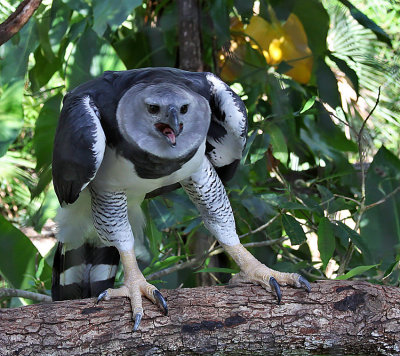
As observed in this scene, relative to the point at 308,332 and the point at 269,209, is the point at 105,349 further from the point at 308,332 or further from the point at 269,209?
the point at 269,209

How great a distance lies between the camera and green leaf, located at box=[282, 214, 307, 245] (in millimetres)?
2277

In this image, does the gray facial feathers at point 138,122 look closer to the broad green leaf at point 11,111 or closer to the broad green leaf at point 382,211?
the broad green leaf at point 11,111

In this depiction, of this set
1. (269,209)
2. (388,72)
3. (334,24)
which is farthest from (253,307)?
(334,24)

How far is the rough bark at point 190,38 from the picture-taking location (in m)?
2.91

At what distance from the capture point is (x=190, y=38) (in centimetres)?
295

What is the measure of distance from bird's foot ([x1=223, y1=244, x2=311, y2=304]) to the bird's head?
18.3 inches

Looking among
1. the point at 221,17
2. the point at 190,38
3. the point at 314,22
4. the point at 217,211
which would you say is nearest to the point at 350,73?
the point at 314,22

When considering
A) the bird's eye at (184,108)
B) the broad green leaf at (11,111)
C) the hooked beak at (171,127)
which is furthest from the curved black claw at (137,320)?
the broad green leaf at (11,111)

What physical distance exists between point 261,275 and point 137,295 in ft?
1.34

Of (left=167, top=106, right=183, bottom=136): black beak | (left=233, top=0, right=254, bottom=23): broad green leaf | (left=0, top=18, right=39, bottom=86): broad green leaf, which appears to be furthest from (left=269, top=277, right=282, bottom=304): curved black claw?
(left=0, top=18, right=39, bottom=86): broad green leaf

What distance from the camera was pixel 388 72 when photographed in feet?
9.18

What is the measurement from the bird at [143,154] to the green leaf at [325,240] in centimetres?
28

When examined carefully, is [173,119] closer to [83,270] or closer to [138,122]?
[138,122]

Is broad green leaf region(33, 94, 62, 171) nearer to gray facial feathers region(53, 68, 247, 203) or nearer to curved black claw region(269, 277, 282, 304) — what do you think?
gray facial feathers region(53, 68, 247, 203)
